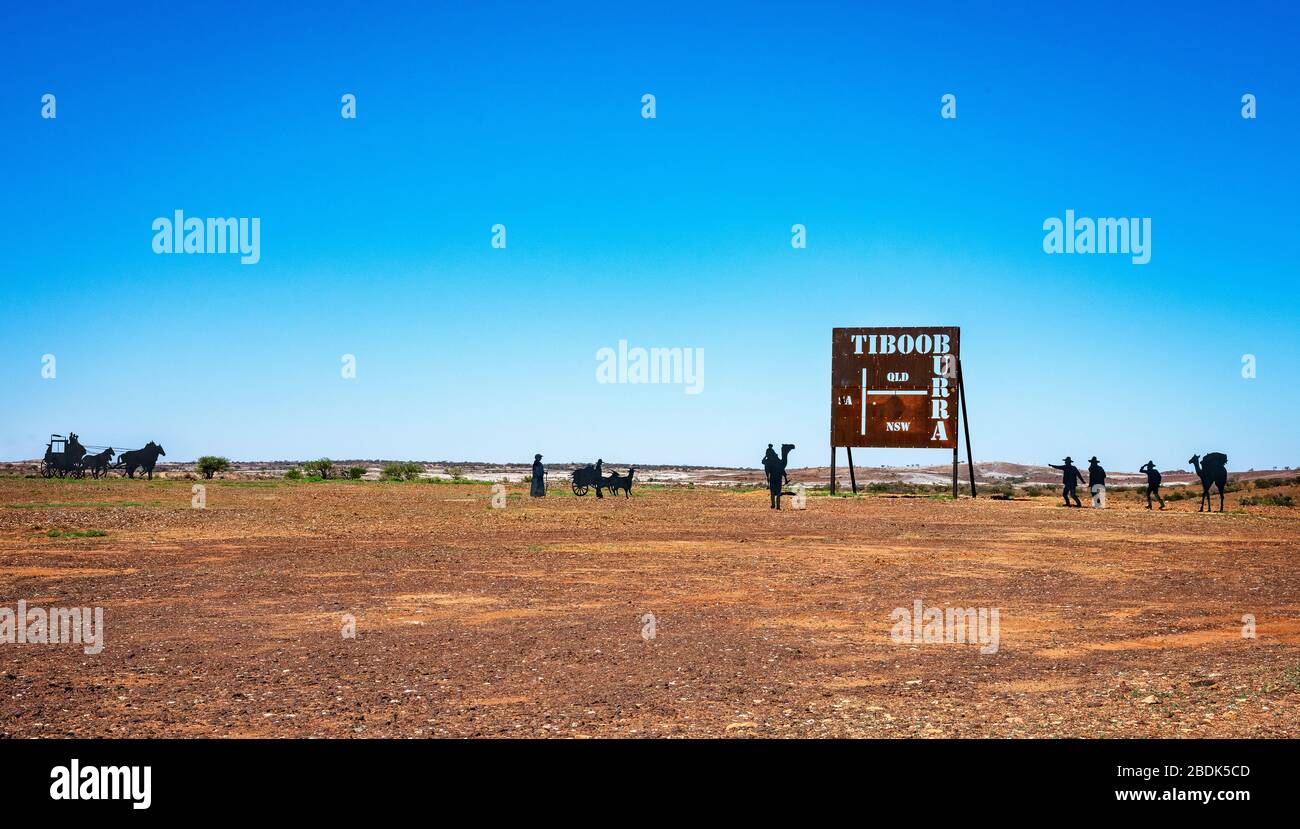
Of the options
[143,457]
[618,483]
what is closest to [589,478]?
[618,483]

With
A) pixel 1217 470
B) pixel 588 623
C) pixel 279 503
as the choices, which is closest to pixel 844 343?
pixel 1217 470

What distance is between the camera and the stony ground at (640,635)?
7.08 meters

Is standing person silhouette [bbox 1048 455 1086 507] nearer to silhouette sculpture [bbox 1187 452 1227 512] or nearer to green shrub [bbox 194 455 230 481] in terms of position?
silhouette sculpture [bbox 1187 452 1227 512]

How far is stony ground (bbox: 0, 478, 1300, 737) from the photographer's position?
708 centimetres

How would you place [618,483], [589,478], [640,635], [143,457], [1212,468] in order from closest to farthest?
[640,635] < [1212,468] < [589,478] < [618,483] < [143,457]

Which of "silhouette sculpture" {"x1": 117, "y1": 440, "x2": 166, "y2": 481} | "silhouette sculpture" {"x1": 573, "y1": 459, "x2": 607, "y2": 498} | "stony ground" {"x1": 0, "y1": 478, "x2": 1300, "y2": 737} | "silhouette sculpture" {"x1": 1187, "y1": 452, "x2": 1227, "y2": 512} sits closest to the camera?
"stony ground" {"x1": 0, "y1": 478, "x2": 1300, "y2": 737}

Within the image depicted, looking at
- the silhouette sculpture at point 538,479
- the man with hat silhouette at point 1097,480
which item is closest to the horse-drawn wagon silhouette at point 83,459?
the silhouette sculpture at point 538,479

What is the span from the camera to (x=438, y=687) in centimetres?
808

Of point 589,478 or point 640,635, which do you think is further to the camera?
point 589,478

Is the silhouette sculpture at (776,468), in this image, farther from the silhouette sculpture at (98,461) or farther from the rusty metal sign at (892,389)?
the silhouette sculpture at (98,461)

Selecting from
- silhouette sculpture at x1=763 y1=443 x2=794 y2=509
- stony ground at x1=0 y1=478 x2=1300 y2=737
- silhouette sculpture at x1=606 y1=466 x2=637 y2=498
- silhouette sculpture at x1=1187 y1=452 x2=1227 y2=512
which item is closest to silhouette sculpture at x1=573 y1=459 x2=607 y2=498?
silhouette sculpture at x1=606 y1=466 x2=637 y2=498

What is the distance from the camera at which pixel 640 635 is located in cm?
1062

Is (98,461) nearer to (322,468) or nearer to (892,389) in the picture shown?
(322,468)

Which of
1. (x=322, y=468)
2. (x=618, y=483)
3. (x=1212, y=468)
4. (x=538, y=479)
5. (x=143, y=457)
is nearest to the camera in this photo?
(x=1212, y=468)
